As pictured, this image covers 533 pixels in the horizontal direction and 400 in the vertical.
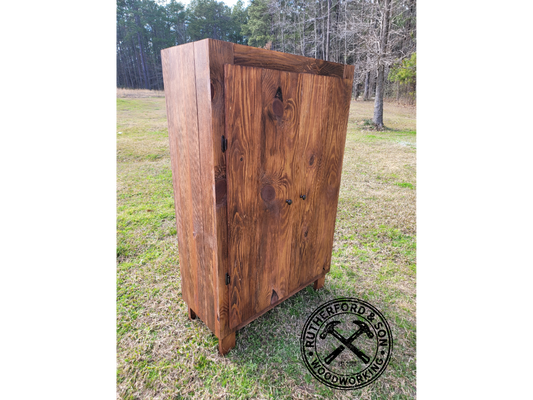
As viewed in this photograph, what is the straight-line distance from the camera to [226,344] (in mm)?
1722

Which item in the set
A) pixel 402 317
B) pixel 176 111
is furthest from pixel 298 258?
pixel 176 111

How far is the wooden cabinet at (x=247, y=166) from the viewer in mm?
1261

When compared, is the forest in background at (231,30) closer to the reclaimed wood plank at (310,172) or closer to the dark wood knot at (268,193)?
the reclaimed wood plank at (310,172)

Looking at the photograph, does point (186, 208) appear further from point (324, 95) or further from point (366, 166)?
point (366, 166)

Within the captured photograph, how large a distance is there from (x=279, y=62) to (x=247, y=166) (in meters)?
0.55

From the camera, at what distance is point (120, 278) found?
97.9 inches

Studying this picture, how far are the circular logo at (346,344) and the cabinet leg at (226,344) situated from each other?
460 mm

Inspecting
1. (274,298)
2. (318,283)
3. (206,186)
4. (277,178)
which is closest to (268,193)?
(277,178)

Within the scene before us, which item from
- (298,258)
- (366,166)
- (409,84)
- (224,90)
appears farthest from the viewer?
(409,84)

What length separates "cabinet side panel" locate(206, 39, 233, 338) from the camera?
1161 mm

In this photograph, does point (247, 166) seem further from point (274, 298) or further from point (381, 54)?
point (381, 54)

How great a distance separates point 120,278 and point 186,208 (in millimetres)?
1358

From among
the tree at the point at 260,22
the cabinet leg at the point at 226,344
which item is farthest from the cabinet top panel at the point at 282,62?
the tree at the point at 260,22

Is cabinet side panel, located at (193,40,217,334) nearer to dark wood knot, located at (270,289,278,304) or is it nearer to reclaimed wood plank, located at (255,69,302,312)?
reclaimed wood plank, located at (255,69,302,312)
